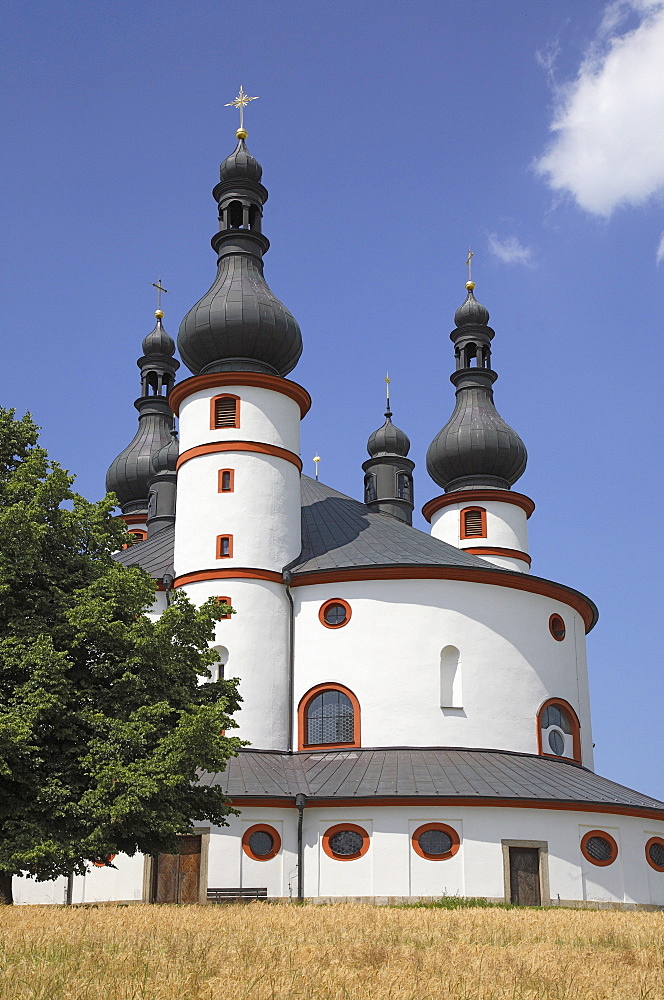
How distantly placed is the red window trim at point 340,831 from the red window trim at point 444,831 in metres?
1.08

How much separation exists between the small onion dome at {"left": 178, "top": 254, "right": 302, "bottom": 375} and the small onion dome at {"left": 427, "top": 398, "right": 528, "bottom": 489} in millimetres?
11597

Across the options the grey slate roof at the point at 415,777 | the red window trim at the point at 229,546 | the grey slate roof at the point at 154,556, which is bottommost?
the grey slate roof at the point at 415,777

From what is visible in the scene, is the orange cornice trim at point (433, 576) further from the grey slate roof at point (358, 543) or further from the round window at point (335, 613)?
the round window at point (335, 613)

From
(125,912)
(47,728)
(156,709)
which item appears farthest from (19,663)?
(125,912)

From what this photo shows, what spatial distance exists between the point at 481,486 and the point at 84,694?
26.4 meters

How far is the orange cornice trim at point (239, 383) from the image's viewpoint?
103 feet

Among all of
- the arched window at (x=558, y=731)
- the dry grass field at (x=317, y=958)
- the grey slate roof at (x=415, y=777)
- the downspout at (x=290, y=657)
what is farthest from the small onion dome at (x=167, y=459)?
the dry grass field at (x=317, y=958)

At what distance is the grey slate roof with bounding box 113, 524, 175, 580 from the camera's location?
107 ft

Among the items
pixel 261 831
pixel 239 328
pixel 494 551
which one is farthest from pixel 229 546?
pixel 494 551

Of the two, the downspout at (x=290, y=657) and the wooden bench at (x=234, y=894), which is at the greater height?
the downspout at (x=290, y=657)

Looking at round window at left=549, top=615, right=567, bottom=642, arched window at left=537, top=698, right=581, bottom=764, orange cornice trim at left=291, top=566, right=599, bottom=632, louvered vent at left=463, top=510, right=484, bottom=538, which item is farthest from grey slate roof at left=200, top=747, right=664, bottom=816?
louvered vent at left=463, top=510, right=484, bottom=538

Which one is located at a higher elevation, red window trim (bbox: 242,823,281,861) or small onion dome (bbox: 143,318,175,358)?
small onion dome (bbox: 143,318,175,358)

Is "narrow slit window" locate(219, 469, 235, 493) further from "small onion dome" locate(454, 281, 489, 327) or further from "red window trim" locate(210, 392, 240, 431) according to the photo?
"small onion dome" locate(454, 281, 489, 327)

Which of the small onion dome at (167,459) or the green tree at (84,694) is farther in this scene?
the small onion dome at (167,459)
